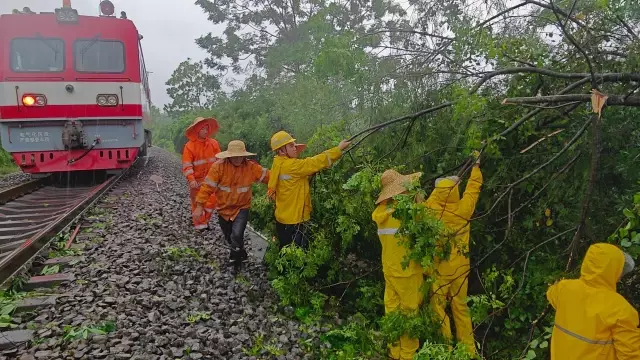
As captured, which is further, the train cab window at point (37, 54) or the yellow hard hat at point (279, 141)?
the train cab window at point (37, 54)

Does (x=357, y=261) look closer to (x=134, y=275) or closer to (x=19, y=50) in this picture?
(x=134, y=275)

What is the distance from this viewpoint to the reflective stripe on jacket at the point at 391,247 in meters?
3.85

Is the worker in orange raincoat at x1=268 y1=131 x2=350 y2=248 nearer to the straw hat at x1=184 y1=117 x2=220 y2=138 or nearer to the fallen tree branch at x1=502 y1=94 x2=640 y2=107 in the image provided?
the fallen tree branch at x1=502 y1=94 x2=640 y2=107

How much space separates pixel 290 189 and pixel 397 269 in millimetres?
1711

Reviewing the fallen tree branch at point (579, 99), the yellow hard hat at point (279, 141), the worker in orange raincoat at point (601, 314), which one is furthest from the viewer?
the yellow hard hat at point (279, 141)

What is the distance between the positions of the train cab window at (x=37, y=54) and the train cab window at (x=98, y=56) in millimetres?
334

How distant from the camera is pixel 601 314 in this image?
8.03ft

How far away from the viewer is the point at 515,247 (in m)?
4.29

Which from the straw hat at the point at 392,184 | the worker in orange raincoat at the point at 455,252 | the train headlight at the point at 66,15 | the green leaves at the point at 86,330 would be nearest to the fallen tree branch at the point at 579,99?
the worker in orange raincoat at the point at 455,252

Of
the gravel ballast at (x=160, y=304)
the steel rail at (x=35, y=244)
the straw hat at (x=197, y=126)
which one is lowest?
the gravel ballast at (x=160, y=304)

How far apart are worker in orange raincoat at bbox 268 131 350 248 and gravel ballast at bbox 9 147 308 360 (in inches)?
27.3

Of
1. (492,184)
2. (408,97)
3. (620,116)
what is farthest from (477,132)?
(408,97)

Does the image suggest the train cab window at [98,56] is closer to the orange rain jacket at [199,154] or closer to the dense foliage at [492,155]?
the orange rain jacket at [199,154]

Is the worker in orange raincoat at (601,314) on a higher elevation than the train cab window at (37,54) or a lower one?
lower
